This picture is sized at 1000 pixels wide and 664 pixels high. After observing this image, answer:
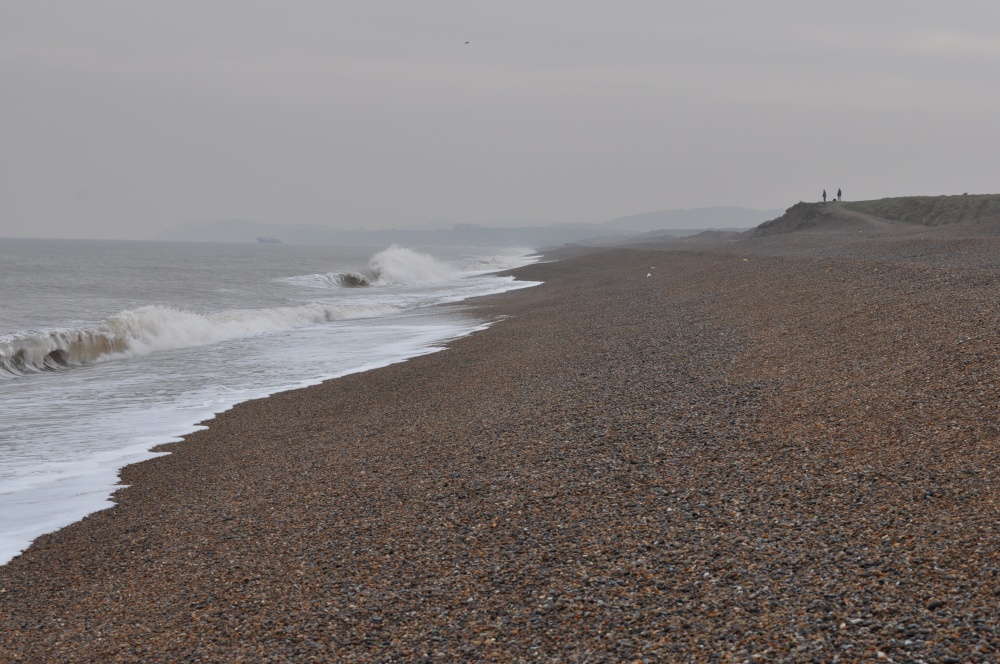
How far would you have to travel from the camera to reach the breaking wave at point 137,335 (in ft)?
63.3

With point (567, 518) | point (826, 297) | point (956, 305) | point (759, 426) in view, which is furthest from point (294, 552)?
point (826, 297)

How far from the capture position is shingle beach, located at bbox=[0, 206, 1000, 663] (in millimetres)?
4500

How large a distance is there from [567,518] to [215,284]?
47160 millimetres

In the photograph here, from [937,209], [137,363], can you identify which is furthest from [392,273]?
[137,363]

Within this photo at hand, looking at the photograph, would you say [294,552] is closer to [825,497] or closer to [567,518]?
[567,518]

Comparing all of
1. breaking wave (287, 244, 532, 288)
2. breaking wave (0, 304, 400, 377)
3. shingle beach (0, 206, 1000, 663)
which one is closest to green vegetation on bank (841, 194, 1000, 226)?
breaking wave (287, 244, 532, 288)

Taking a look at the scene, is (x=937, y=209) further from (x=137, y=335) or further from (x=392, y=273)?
(x=137, y=335)

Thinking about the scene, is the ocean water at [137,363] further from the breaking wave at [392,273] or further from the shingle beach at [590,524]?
the breaking wave at [392,273]

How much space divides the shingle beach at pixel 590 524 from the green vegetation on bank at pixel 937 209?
135ft

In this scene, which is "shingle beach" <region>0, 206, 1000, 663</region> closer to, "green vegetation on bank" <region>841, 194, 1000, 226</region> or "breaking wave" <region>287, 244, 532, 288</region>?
"green vegetation on bank" <region>841, 194, 1000, 226</region>

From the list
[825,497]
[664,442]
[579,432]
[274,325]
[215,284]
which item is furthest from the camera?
[215,284]

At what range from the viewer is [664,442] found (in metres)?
7.98

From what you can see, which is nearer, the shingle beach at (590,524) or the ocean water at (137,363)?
the shingle beach at (590,524)

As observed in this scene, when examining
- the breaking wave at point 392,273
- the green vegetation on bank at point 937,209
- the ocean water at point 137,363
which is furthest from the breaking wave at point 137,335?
the green vegetation on bank at point 937,209
